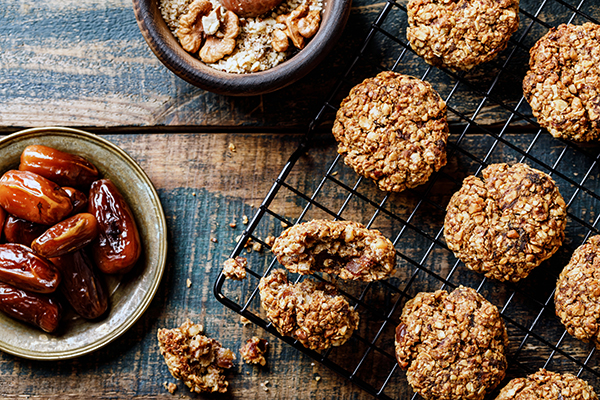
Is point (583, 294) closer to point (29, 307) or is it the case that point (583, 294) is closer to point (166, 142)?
point (166, 142)

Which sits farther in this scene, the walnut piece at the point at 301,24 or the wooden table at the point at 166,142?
the wooden table at the point at 166,142

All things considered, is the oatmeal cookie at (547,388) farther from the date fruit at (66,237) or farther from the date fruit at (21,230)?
the date fruit at (21,230)

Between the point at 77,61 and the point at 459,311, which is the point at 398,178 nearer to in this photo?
the point at 459,311

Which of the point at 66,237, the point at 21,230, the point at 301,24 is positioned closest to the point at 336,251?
the point at 301,24

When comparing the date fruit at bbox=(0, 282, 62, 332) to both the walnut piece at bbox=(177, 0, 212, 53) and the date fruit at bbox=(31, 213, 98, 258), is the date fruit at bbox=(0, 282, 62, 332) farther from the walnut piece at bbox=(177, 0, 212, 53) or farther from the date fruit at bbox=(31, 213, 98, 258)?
the walnut piece at bbox=(177, 0, 212, 53)

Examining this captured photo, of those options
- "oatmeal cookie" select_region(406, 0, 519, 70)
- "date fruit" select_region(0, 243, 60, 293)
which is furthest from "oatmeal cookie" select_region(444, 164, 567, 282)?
"date fruit" select_region(0, 243, 60, 293)

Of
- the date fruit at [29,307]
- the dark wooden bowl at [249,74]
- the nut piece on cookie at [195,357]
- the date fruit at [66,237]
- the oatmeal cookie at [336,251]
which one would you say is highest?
the dark wooden bowl at [249,74]

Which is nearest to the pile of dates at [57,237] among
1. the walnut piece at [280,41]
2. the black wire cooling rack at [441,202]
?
the black wire cooling rack at [441,202]
